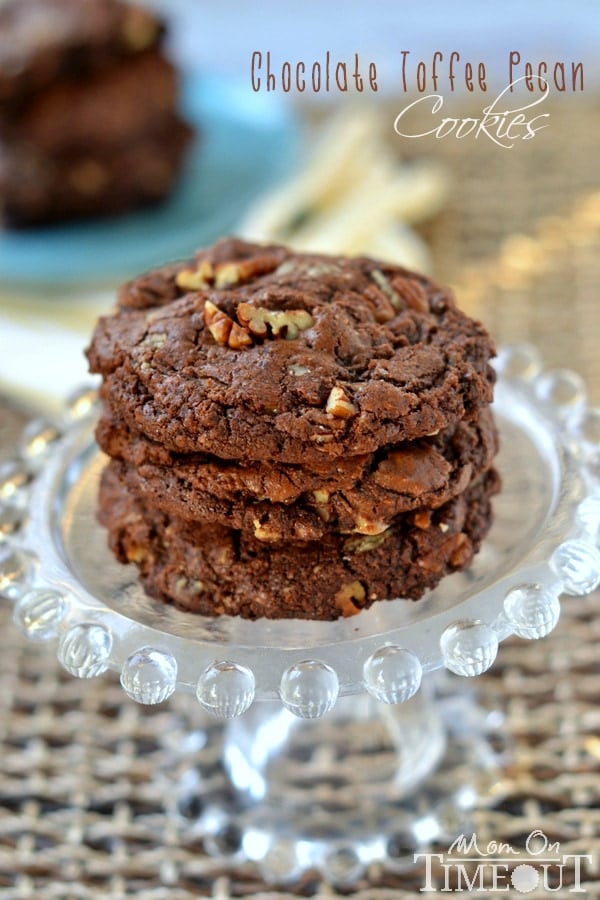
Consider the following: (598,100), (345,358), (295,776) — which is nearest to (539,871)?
(295,776)

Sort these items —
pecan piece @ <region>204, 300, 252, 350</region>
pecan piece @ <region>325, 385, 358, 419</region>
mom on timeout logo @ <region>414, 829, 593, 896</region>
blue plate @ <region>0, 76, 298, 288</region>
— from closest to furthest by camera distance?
1. pecan piece @ <region>325, 385, 358, 419</region>
2. pecan piece @ <region>204, 300, 252, 350</region>
3. mom on timeout logo @ <region>414, 829, 593, 896</region>
4. blue plate @ <region>0, 76, 298, 288</region>

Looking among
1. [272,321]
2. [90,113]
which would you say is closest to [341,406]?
[272,321]

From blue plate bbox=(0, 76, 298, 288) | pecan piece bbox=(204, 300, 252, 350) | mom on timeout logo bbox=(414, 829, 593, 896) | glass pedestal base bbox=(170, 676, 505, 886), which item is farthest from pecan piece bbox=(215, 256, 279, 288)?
blue plate bbox=(0, 76, 298, 288)

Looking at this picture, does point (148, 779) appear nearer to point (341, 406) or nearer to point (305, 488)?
point (305, 488)

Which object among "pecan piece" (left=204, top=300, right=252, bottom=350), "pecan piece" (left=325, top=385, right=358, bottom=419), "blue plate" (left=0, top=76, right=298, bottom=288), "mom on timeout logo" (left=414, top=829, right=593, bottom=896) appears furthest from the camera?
"blue plate" (left=0, top=76, right=298, bottom=288)

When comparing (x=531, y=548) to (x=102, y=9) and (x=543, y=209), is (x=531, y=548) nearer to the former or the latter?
(x=543, y=209)

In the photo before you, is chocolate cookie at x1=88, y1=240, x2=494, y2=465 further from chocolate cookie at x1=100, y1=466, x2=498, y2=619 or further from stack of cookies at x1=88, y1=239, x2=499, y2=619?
chocolate cookie at x1=100, y1=466, x2=498, y2=619

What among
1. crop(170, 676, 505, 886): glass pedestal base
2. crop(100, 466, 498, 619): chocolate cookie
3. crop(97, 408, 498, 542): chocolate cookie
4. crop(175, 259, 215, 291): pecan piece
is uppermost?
crop(175, 259, 215, 291): pecan piece
